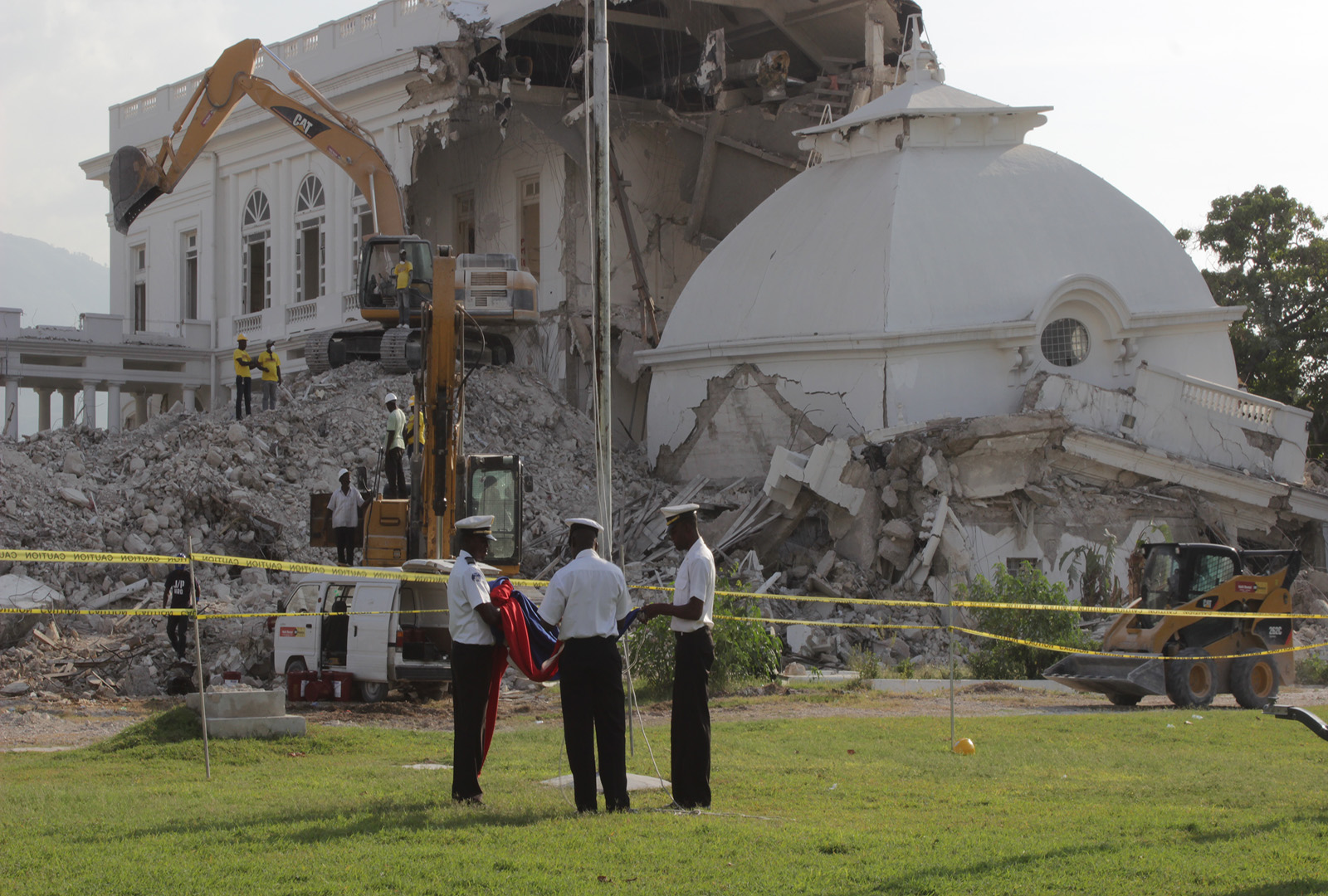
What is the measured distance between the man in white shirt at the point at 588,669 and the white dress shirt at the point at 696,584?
0.54 metres

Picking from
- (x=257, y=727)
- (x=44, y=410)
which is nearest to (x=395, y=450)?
(x=257, y=727)

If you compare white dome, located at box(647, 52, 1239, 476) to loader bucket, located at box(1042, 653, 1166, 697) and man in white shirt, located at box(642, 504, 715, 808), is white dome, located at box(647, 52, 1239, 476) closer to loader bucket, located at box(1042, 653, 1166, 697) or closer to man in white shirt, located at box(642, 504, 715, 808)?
loader bucket, located at box(1042, 653, 1166, 697)

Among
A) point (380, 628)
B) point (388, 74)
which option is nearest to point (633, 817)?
point (380, 628)

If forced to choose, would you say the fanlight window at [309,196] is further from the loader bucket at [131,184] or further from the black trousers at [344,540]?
the black trousers at [344,540]

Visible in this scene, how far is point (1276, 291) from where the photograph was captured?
40531mm

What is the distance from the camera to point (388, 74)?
3894 centimetres

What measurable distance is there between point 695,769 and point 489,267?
22353 mm

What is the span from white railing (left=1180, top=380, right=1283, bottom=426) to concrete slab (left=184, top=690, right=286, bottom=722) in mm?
19683

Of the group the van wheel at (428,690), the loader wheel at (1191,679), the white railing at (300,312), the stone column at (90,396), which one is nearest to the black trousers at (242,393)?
the white railing at (300,312)

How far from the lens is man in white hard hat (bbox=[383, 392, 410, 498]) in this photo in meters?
18.2

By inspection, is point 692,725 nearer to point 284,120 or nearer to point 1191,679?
point 1191,679

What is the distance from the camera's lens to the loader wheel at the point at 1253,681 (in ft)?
51.6

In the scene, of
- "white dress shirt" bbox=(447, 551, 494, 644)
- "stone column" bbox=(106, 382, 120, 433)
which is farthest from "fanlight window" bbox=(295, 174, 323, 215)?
"white dress shirt" bbox=(447, 551, 494, 644)

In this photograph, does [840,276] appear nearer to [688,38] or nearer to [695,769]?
[688,38]
